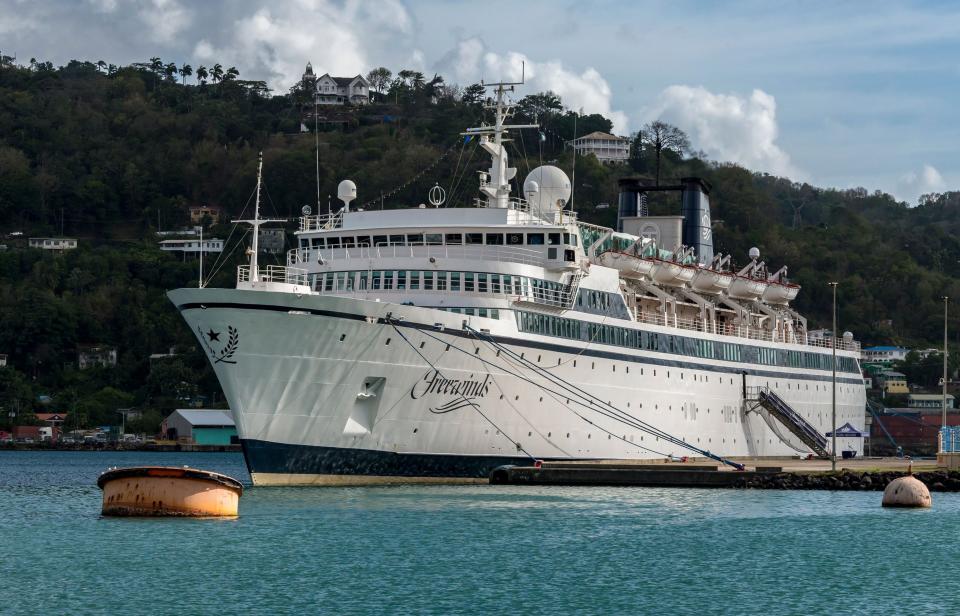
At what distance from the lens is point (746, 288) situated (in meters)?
66.8

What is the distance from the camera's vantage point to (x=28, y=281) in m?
Answer: 137

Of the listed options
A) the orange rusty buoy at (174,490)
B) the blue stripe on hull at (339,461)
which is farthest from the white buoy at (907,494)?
the orange rusty buoy at (174,490)

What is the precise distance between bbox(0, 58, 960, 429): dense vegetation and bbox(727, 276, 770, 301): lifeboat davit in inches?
1676

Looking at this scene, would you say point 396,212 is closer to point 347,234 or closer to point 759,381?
point 347,234

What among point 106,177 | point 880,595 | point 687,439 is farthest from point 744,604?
point 106,177

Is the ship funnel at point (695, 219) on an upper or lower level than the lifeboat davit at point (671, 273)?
upper

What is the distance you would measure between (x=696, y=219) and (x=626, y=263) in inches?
533

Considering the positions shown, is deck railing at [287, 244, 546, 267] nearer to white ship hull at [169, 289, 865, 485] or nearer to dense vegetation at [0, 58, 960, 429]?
white ship hull at [169, 289, 865, 485]

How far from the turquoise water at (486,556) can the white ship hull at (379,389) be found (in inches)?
44.0

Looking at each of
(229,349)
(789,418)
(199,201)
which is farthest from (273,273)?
(199,201)

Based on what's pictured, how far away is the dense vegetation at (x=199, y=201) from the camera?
12738 centimetres

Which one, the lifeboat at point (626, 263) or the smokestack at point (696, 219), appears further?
the smokestack at point (696, 219)

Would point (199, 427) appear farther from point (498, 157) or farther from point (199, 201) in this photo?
point (498, 157)

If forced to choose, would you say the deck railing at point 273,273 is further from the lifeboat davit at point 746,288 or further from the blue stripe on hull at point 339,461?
the lifeboat davit at point 746,288
